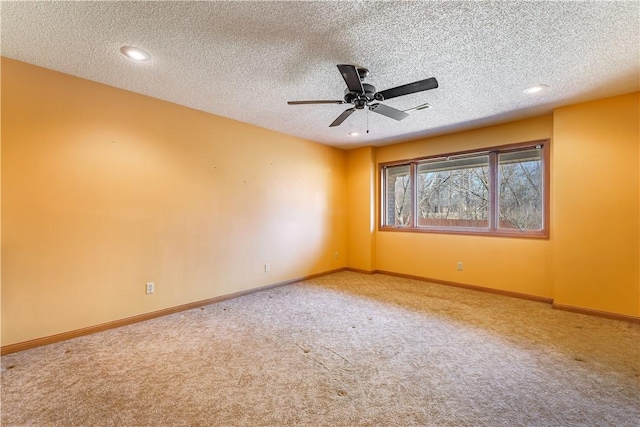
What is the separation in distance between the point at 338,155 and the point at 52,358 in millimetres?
4959

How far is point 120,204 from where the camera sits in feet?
10.0

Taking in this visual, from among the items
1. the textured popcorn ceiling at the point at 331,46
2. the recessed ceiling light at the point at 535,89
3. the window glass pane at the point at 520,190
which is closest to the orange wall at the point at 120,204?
the textured popcorn ceiling at the point at 331,46

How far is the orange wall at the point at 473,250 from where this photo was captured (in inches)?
153

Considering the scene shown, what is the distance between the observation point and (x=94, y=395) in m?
1.88

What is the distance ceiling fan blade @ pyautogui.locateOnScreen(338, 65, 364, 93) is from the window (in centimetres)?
296

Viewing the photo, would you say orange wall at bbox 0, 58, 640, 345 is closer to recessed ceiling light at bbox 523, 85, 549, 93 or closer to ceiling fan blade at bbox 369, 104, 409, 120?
recessed ceiling light at bbox 523, 85, 549, 93

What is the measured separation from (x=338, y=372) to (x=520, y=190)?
374cm

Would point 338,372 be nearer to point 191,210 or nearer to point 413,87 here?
point 413,87

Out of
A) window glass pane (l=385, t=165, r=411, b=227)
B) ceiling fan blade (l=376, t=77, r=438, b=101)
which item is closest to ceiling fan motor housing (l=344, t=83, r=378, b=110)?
ceiling fan blade (l=376, t=77, r=438, b=101)

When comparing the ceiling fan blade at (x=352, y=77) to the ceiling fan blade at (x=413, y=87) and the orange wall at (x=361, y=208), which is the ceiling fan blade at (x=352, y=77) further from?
the orange wall at (x=361, y=208)

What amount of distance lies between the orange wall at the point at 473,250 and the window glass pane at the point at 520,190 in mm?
233

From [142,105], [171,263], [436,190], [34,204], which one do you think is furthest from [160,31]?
[436,190]

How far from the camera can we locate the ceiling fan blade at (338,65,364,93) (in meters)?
2.10

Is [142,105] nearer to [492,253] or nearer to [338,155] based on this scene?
[338,155]
